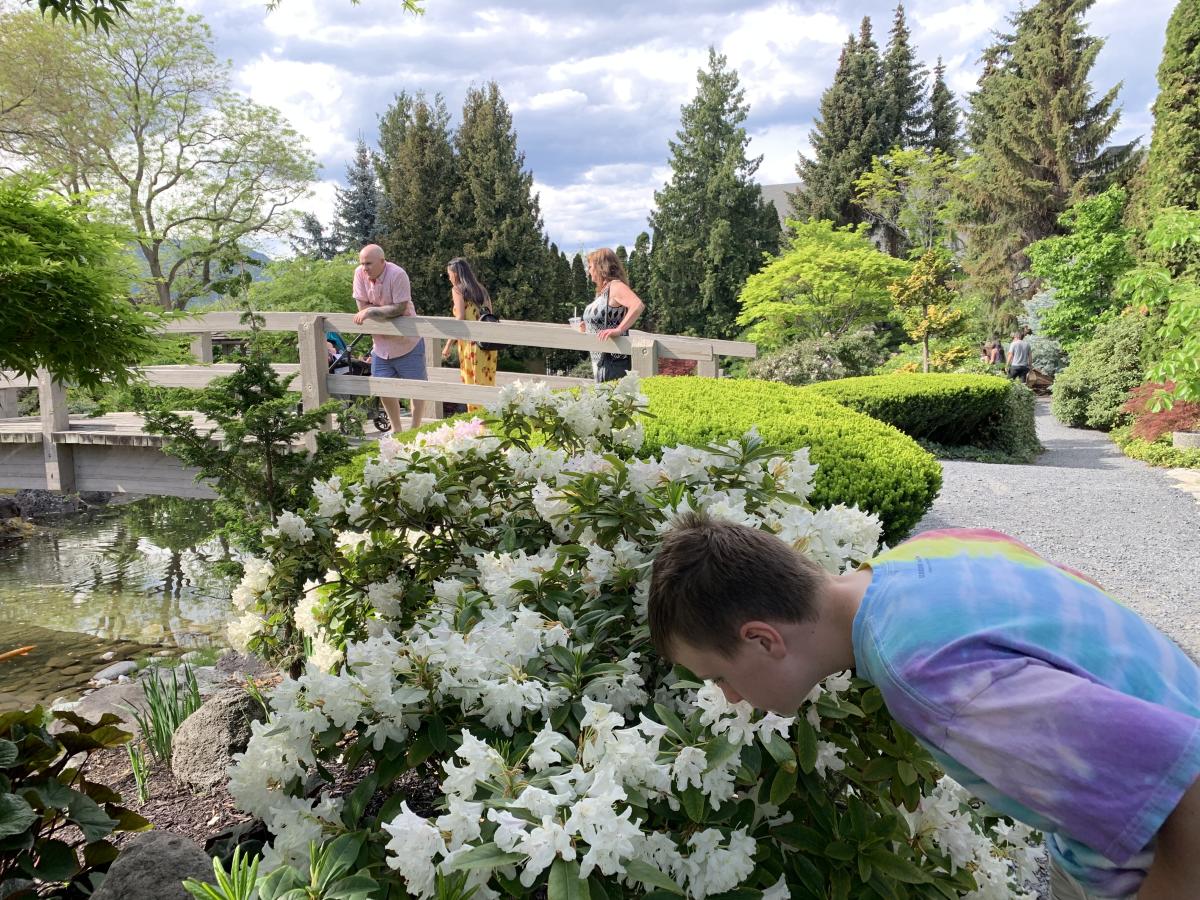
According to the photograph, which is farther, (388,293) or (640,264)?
(640,264)

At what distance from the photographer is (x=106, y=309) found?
257 cm

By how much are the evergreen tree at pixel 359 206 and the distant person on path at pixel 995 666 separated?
104ft

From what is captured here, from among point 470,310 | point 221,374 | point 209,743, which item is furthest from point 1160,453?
point 209,743

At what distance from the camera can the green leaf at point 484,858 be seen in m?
1.03

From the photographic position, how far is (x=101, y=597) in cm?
784

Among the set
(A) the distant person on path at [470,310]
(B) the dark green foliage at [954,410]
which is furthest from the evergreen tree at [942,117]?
(A) the distant person on path at [470,310]

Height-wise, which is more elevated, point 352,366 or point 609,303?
point 609,303

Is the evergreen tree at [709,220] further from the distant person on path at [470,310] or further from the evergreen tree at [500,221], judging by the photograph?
the distant person on path at [470,310]

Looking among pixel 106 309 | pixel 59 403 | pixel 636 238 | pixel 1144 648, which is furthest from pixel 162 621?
pixel 636 238

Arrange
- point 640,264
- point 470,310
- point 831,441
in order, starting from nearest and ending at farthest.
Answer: point 831,441 → point 470,310 → point 640,264

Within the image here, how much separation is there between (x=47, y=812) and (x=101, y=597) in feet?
23.8

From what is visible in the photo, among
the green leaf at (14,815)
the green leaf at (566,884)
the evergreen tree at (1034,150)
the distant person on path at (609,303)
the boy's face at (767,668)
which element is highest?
the evergreen tree at (1034,150)

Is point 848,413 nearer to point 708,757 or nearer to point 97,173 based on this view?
point 708,757

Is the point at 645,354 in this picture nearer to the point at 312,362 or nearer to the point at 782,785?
the point at 312,362
